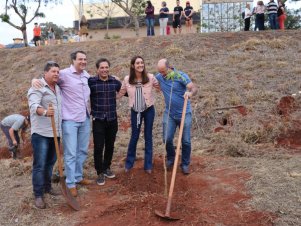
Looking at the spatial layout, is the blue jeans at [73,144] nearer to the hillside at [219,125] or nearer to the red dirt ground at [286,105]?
the hillside at [219,125]

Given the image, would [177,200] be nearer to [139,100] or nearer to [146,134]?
[146,134]

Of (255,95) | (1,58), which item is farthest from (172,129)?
(1,58)

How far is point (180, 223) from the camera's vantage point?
4.20 meters

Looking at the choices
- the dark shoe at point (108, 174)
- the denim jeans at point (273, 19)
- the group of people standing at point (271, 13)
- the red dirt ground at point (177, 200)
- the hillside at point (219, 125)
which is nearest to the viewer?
the red dirt ground at point (177, 200)

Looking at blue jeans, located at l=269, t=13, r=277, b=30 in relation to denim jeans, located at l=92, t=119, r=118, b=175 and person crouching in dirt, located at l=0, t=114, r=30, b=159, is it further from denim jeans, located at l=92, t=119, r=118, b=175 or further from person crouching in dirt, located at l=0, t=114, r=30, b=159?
denim jeans, located at l=92, t=119, r=118, b=175

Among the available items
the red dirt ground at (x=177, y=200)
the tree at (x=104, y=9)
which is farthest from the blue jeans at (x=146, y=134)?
the tree at (x=104, y=9)

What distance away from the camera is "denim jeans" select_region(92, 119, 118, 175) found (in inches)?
212

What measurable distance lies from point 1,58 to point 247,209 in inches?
611

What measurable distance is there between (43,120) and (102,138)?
39.6 inches

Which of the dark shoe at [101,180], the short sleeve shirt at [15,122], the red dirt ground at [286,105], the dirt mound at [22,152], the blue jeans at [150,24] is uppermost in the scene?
the blue jeans at [150,24]

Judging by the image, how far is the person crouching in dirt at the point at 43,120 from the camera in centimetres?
462

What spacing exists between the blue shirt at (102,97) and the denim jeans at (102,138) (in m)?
0.10

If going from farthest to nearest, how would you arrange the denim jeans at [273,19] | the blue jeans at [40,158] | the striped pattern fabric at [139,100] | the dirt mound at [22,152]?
the denim jeans at [273,19] < the dirt mound at [22,152] < the striped pattern fabric at [139,100] < the blue jeans at [40,158]

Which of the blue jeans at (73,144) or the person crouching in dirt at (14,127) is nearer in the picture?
the blue jeans at (73,144)
